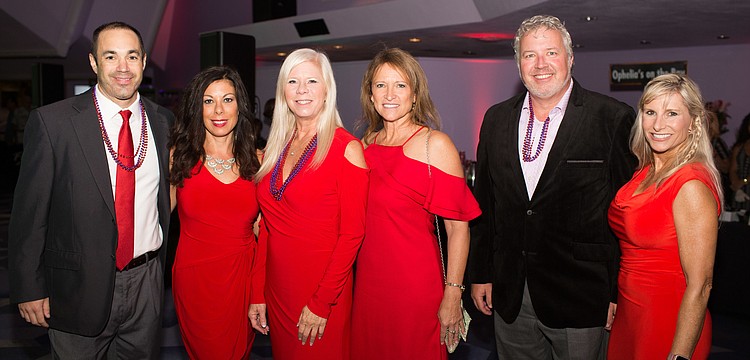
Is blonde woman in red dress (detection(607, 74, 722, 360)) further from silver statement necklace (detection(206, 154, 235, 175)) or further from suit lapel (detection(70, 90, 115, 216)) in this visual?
suit lapel (detection(70, 90, 115, 216))

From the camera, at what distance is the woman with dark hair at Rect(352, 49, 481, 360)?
8.55 ft

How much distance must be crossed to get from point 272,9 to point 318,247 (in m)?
11.3

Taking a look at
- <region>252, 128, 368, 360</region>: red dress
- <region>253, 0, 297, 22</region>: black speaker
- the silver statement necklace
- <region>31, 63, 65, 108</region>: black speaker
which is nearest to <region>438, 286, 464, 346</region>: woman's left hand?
<region>252, 128, 368, 360</region>: red dress

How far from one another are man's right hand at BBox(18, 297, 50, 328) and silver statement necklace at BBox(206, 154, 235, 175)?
2.72 ft

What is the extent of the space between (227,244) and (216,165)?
1.14 ft

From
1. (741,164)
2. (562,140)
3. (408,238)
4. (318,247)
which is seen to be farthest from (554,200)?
(741,164)

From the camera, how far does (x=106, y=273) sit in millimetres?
2588

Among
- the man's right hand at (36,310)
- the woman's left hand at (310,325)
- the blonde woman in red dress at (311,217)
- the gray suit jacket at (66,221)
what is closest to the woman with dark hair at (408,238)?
the blonde woman in red dress at (311,217)

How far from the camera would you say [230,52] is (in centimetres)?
643

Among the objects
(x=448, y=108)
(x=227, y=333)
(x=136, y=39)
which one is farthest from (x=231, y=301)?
(x=448, y=108)

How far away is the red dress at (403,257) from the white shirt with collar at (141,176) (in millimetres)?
892

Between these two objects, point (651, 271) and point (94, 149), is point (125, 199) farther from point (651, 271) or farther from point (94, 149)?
point (651, 271)

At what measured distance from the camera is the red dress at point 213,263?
2.79 meters

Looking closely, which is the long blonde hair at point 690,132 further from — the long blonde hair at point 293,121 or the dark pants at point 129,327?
the dark pants at point 129,327
